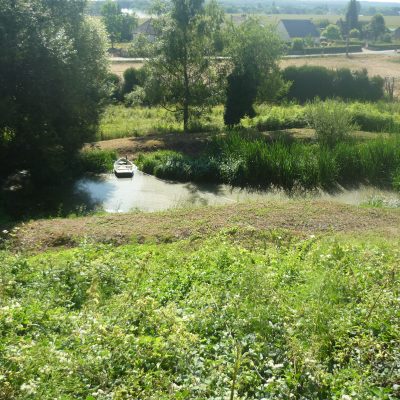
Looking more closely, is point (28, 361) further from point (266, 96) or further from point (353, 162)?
point (266, 96)

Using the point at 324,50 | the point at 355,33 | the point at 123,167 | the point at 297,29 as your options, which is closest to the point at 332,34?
the point at 355,33

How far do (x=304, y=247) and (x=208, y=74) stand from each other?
12.7m

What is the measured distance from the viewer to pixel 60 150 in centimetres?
1403

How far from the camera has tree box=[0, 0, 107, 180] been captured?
12.7 meters

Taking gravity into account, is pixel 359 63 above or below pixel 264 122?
below

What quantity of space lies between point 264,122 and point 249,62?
249 centimetres

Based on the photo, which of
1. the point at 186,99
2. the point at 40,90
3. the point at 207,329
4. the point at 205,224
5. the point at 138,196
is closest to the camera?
the point at 207,329

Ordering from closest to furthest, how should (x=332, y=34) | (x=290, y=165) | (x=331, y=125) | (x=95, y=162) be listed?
(x=290, y=165)
(x=95, y=162)
(x=331, y=125)
(x=332, y=34)

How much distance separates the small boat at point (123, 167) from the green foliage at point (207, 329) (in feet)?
27.7

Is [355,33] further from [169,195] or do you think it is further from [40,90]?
[40,90]

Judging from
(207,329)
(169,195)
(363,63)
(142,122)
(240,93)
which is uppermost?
(207,329)

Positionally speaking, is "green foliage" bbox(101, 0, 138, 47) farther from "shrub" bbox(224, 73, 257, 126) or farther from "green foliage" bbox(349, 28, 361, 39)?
"shrub" bbox(224, 73, 257, 126)

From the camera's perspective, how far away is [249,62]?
19.1 meters

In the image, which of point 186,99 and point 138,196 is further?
point 186,99
